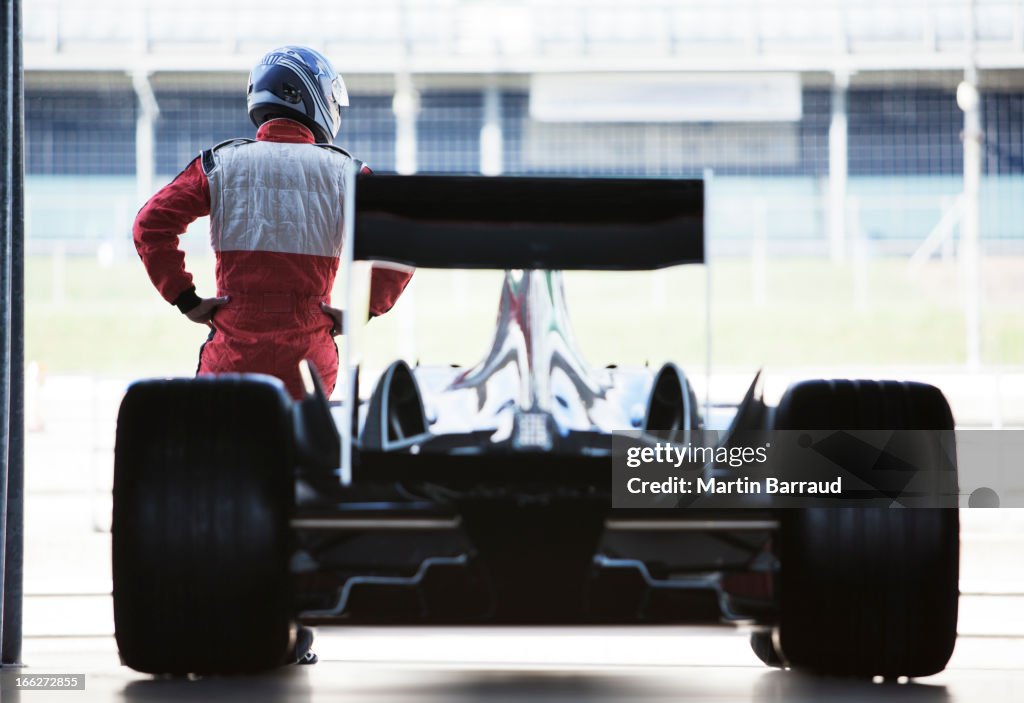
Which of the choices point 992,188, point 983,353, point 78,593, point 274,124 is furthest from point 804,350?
point 274,124

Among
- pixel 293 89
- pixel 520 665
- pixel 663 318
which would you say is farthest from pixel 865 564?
pixel 663 318

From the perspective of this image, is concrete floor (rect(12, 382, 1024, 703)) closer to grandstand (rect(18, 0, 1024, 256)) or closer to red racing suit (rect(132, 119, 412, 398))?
red racing suit (rect(132, 119, 412, 398))

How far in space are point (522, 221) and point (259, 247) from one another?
82 centimetres

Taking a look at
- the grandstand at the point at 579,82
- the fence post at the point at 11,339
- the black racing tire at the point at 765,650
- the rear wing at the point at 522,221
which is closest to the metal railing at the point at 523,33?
the grandstand at the point at 579,82

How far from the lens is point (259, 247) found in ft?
9.48

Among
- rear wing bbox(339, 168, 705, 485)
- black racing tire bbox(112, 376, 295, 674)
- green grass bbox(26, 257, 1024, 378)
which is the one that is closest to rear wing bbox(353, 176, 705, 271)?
rear wing bbox(339, 168, 705, 485)

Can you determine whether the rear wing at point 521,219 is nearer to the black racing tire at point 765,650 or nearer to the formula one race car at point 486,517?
the formula one race car at point 486,517

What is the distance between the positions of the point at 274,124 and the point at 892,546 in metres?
1.62

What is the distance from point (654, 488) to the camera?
7.18ft

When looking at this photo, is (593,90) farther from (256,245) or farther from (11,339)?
(256,245)

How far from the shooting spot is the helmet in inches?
120

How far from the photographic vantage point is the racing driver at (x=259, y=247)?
9.46 ft

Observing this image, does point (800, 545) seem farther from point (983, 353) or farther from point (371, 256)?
point (983, 353)

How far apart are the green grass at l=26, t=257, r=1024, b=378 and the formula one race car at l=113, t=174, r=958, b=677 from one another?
13306 mm
